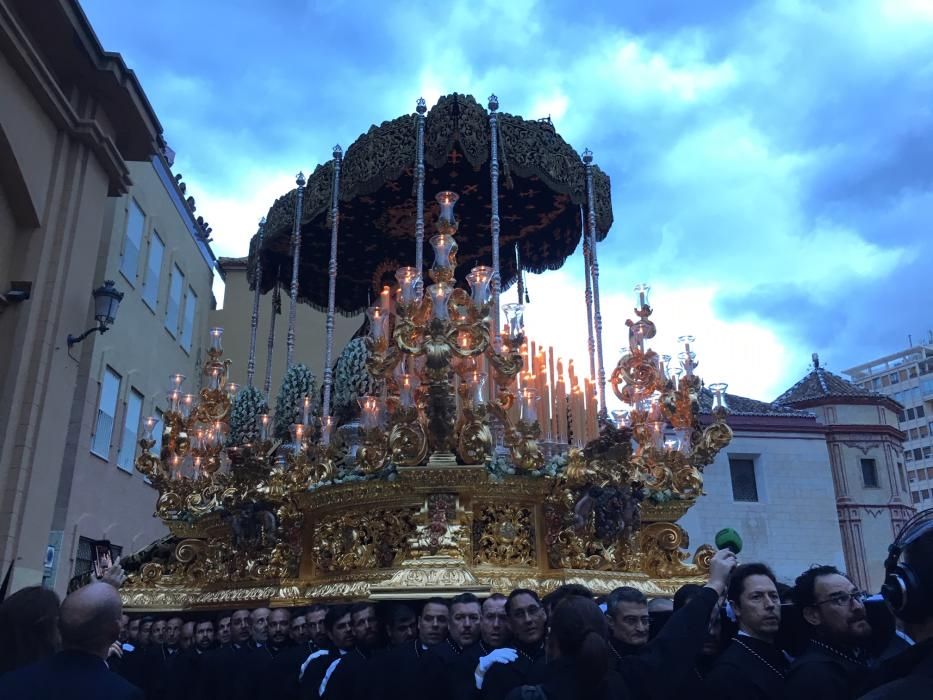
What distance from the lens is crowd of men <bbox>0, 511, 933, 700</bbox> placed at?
261 cm

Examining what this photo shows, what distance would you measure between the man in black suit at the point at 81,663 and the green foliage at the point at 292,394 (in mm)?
8308

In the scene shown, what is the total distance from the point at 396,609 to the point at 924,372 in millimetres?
63009

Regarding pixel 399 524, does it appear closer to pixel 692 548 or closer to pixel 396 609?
pixel 396 609

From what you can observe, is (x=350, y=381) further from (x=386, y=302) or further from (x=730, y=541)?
(x=730, y=541)

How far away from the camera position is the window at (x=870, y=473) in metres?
24.0

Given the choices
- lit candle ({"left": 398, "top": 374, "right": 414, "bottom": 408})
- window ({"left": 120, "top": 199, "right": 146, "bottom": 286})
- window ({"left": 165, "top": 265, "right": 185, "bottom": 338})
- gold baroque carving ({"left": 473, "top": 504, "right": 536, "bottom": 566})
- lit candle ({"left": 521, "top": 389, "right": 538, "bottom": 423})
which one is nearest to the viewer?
gold baroque carving ({"left": 473, "top": 504, "right": 536, "bottom": 566})

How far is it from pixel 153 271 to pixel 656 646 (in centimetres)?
1784

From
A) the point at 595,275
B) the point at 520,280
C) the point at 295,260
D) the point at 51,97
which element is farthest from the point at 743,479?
the point at 51,97

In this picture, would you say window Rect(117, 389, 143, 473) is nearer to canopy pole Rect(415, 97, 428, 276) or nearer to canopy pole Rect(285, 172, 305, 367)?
canopy pole Rect(285, 172, 305, 367)

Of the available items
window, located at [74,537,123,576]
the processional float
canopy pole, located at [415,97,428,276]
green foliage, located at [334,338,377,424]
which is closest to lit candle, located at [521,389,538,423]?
the processional float

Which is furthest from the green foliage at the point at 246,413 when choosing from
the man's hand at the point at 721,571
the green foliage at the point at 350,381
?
the man's hand at the point at 721,571

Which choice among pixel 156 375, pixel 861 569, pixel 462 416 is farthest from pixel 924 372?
pixel 462 416

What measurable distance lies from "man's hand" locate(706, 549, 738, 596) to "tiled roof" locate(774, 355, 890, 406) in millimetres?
23175

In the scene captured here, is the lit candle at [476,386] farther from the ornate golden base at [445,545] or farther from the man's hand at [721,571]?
the man's hand at [721,571]
